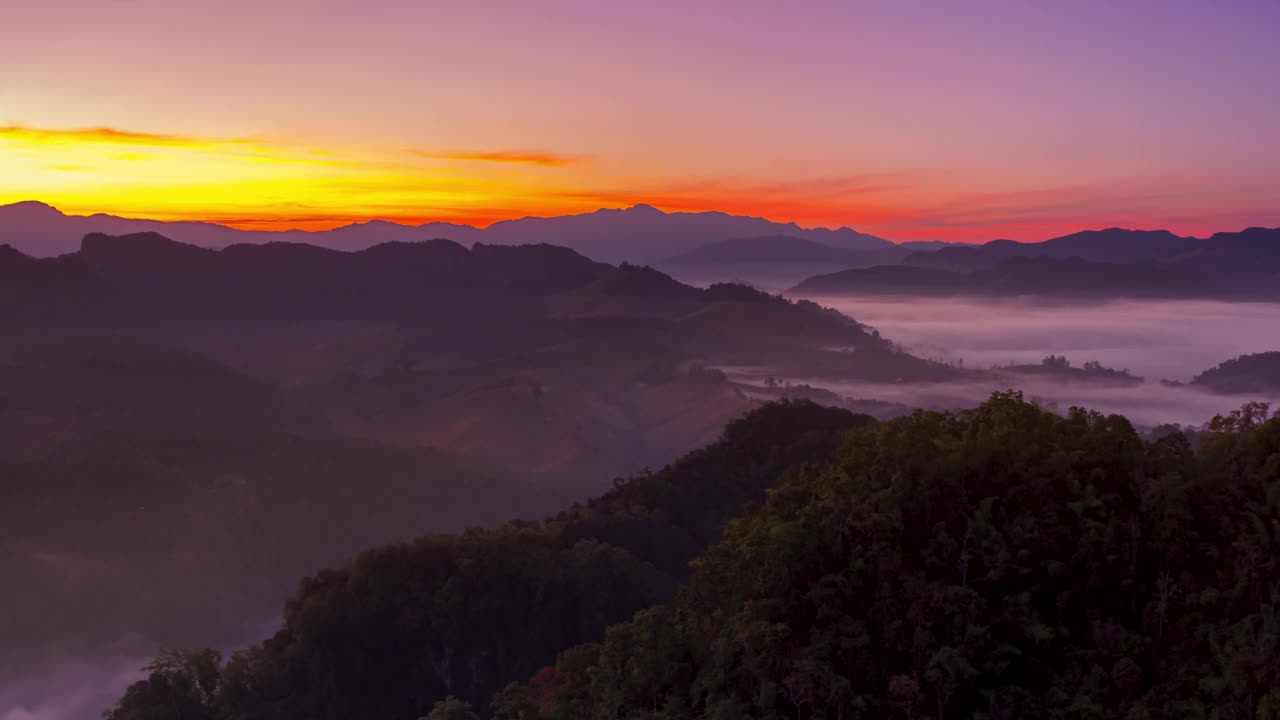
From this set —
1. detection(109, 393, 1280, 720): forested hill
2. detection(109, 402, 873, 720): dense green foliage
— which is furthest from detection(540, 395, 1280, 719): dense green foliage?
detection(109, 402, 873, 720): dense green foliage

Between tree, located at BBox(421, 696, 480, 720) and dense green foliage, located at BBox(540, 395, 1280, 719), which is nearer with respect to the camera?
dense green foliage, located at BBox(540, 395, 1280, 719)

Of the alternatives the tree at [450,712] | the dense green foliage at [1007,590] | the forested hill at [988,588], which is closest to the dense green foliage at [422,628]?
the tree at [450,712]

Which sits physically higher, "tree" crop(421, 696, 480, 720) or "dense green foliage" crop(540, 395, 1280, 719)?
"dense green foliage" crop(540, 395, 1280, 719)

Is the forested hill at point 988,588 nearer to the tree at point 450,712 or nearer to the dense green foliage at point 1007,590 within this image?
the dense green foliage at point 1007,590

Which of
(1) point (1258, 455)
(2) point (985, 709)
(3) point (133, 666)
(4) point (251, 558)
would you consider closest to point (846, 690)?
(2) point (985, 709)

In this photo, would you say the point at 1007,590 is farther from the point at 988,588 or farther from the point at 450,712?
the point at 450,712

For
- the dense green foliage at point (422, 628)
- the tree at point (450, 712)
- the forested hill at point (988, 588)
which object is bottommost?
the dense green foliage at point (422, 628)

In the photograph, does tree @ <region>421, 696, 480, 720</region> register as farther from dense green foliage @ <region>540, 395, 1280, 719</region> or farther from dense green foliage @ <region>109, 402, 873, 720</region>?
dense green foliage @ <region>109, 402, 873, 720</region>

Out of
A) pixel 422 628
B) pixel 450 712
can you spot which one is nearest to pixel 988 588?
pixel 450 712

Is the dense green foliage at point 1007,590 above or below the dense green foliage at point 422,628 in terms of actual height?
above
